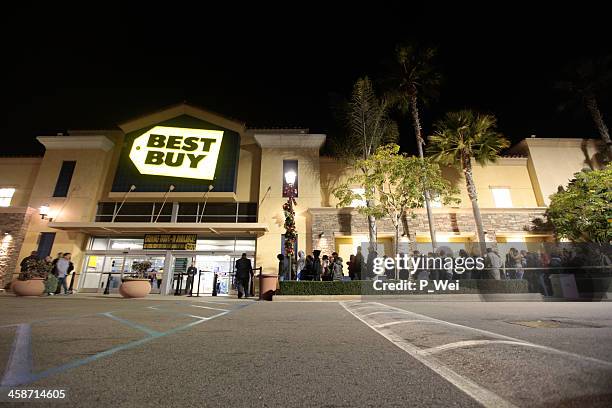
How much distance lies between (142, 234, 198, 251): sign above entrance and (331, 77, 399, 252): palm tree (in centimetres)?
1142

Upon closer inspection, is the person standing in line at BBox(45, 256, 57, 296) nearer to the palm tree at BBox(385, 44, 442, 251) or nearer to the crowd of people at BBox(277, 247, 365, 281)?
the crowd of people at BBox(277, 247, 365, 281)

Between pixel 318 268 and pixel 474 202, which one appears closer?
pixel 318 268

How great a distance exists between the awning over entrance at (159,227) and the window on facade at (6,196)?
524 cm

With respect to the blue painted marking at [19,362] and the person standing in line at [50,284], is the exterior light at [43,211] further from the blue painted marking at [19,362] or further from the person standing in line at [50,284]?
the blue painted marking at [19,362]

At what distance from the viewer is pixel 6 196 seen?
18.6 m

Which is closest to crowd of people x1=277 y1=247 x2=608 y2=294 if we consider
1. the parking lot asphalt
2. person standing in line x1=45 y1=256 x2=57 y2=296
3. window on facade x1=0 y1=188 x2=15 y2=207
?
the parking lot asphalt

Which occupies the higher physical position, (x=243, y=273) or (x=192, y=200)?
(x=192, y=200)

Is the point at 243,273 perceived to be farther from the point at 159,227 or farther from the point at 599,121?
the point at 599,121

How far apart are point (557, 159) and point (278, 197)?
1928 centimetres

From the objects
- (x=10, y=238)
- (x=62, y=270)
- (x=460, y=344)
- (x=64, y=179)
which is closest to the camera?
(x=460, y=344)

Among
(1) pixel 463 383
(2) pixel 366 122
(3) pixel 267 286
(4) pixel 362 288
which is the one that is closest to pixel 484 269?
(4) pixel 362 288

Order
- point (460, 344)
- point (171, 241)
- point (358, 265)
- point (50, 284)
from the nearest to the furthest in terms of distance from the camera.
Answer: point (460, 344)
point (50, 284)
point (358, 265)
point (171, 241)

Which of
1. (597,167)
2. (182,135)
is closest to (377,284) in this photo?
(182,135)

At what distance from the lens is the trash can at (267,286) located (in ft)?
36.7
